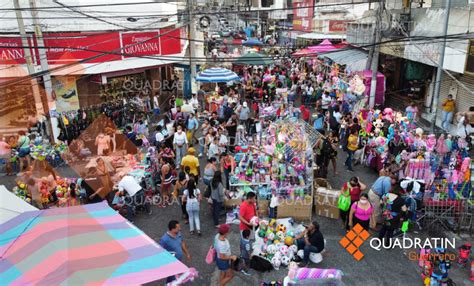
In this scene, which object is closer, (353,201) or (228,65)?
(353,201)

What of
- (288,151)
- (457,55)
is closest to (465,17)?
(457,55)

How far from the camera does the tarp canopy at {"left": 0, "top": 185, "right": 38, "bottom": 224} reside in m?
6.98

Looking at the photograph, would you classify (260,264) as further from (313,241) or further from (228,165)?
(228,165)

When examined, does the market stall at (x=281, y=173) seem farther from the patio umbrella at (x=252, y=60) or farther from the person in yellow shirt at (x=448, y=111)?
the patio umbrella at (x=252, y=60)

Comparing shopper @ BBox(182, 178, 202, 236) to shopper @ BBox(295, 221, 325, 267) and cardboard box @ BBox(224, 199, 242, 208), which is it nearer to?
cardboard box @ BBox(224, 199, 242, 208)

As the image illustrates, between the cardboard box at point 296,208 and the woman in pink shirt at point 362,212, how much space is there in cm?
107

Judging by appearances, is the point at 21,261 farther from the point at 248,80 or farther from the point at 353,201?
the point at 248,80

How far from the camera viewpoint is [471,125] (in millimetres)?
13812

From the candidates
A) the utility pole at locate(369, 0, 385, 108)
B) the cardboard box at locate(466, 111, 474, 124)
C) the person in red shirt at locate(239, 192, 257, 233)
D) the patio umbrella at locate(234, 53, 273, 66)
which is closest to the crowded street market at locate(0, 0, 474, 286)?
the person in red shirt at locate(239, 192, 257, 233)

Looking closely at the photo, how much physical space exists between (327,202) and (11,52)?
47.2 ft

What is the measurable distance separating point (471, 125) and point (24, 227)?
14.0 metres

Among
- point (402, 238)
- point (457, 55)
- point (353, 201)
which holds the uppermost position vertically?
point (457, 55)

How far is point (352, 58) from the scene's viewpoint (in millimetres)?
21609

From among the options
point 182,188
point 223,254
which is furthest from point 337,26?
point 223,254
